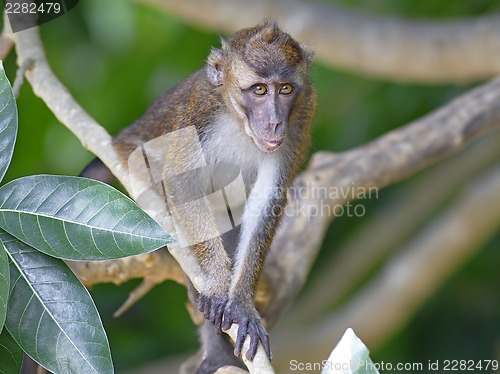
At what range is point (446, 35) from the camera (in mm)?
6609

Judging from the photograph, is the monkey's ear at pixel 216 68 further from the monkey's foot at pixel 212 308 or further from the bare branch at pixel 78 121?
the monkey's foot at pixel 212 308

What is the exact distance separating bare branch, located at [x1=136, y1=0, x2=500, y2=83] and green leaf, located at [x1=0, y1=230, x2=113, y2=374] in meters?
4.36

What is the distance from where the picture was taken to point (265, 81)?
12.7ft

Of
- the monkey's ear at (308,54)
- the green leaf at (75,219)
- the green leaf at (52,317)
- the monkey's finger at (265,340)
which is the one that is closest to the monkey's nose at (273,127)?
the monkey's ear at (308,54)

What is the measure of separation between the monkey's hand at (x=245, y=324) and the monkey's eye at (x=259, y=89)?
41.1 inches

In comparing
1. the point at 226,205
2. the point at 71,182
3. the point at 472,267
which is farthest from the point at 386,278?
the point at 71,182

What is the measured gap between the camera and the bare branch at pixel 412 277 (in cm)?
677

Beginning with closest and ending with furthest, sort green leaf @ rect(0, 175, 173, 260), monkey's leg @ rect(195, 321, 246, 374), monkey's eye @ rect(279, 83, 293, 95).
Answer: green leaf @ rect(0, 175, 173, 260) → monkey's eye @ rect(279, 83, 293, 95) → monkey's leg @ rect(195, 321, 246, 374)

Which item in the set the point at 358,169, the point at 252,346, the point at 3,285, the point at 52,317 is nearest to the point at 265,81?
the point at 252,346

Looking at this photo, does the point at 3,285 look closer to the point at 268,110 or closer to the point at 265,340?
the point at 265,340

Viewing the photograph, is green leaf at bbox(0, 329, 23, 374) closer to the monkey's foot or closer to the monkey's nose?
the monkey's foot

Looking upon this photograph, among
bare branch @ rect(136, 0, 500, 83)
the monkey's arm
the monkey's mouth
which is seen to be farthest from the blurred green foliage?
the monkey's mouth

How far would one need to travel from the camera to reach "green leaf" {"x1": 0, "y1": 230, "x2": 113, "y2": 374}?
8.27ft

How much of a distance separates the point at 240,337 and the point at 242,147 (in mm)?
1168
